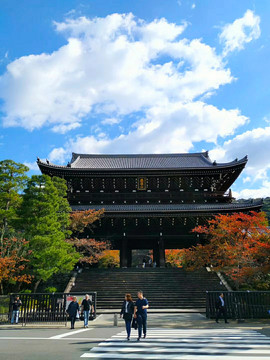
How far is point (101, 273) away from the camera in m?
24.4

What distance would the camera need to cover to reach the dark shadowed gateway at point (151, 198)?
26875 millimetres

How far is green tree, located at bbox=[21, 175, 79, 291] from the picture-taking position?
19.1 metres

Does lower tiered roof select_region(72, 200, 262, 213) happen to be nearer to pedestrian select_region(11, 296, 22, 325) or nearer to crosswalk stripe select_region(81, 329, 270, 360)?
pedestrian select_region(11, 296, 22, 325)

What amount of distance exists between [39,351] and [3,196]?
16.6m

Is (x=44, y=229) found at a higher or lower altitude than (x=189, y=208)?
lower

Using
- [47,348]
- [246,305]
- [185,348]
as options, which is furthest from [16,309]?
[246,305]

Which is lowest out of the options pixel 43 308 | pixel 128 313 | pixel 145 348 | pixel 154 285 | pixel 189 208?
pixel 43 308

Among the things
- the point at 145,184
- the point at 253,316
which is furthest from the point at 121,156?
the point at 253,316

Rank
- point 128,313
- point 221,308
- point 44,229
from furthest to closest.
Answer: point 44,229
point 221,308
point 128,313

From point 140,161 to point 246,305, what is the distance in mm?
23942

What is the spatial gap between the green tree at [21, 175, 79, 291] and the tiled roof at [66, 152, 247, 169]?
11.5 m

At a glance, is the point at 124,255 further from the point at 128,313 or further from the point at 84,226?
the point at 128,313

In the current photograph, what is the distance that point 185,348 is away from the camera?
803cm

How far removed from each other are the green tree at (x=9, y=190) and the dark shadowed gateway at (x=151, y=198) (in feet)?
18.8
